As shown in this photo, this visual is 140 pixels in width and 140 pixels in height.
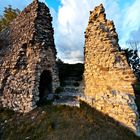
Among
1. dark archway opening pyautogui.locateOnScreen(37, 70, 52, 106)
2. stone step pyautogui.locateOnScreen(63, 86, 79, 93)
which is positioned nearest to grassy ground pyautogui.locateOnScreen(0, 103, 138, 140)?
dark archway opening pyautogui.locateOnScreen(37, 70, 52, 106)

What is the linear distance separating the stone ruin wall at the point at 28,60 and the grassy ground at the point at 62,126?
0.93 m

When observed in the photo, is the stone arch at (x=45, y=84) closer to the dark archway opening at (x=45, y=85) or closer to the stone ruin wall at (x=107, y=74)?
the dark archway opening at (x=45, y=85)

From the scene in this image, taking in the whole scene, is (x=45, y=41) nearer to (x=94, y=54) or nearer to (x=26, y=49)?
(x=26, y=49)

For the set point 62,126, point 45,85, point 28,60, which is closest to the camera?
point 62,126

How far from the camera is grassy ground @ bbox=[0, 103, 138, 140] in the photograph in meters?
9.00

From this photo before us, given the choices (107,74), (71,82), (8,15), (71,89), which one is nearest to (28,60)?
(71,89)

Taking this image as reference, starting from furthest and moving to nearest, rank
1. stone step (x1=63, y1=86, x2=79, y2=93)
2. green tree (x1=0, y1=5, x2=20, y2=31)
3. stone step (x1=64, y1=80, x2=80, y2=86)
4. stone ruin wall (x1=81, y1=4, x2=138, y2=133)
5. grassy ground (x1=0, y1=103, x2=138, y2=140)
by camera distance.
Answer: green tree (x1=0, y1=5, x2=20, y2=31) < stone step (x1=64, y1=80, x2=80, y2=86) < stone step (x1=63, y1=86, x2=79, y2=93) < stone ruin wall (x1=81, y1=4, x2=138, y2=133) < grassy ground (x1=0, y1=103, x2=138, y2=140)

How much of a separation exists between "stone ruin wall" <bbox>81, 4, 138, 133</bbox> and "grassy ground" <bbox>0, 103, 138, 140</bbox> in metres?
0.50

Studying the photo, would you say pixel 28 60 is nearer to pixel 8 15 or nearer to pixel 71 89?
pixel 71 89

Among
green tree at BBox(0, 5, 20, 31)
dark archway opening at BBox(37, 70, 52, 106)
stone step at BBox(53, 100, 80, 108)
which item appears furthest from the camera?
green tree at BBox(0, 5, 20, 31)

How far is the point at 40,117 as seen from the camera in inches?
417

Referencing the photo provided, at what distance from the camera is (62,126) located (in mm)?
9578

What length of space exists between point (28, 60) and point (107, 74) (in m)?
4.71

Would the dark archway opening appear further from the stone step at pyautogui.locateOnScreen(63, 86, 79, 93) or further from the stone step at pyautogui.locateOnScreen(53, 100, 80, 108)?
the stone step at pyautogui.locateOnScreen(53, 100, 80, 108)
